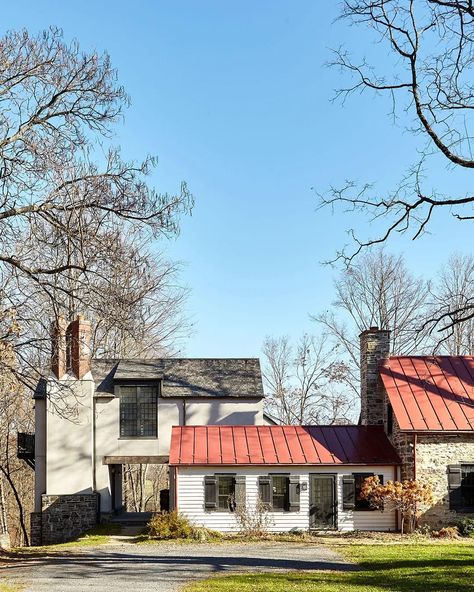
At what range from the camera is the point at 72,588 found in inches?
538

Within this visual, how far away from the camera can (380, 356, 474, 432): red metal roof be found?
23.4 metres

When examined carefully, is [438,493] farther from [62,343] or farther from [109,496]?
[62,343]

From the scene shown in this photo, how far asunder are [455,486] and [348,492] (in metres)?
3.04

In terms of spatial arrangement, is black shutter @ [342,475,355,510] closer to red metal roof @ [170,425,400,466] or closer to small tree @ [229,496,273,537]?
red metal roof @ [170,425,400,466]

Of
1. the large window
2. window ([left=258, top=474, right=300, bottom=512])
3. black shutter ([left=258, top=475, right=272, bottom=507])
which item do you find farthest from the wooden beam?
→ the large window

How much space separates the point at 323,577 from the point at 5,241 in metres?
8.06

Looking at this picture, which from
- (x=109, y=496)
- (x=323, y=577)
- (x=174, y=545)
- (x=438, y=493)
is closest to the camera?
(x=323, y=577)

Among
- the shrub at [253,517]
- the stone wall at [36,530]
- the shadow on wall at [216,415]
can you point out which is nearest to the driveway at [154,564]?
the shrub at [253,517]

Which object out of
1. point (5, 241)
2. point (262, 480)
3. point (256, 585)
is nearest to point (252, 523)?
point (262, 480)

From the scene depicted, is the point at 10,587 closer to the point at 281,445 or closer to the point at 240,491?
the point at 240,491

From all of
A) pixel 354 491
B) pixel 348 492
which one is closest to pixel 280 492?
pixel 348 492

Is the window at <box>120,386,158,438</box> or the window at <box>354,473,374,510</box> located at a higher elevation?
the window at <box>120,386,158,438</box>

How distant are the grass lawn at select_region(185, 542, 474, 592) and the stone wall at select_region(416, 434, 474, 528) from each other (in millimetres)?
4416

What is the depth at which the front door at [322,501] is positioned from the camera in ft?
77.2
